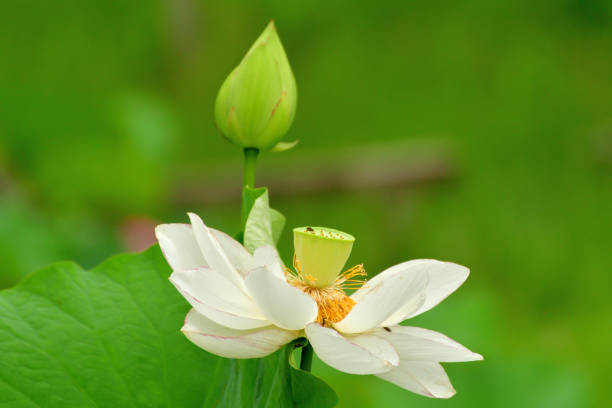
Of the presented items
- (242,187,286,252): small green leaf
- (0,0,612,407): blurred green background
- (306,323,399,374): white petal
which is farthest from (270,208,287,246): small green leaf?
(0,0,612,407): blurred green background

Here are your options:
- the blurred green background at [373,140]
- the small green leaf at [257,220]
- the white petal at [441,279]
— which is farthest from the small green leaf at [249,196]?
the blurred green background at [373,140]

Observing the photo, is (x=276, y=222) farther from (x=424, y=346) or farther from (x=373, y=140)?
(x=373, y=140)

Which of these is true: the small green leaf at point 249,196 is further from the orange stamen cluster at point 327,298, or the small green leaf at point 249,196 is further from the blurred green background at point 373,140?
the blurred green background at point 373,140

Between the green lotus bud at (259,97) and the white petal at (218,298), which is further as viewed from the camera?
the green lotus bud at (259,97)

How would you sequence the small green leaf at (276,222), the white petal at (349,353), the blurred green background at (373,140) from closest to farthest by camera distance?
the white petal at (349,353) < the small green leaf at (276,222) < the blurred green background at (373,140)

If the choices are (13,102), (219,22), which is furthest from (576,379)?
(219,22)

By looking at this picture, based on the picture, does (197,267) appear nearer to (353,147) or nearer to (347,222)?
(347,222)
